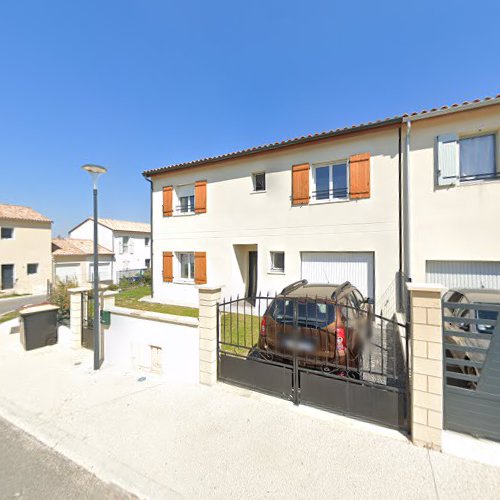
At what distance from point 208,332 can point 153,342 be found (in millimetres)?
1383

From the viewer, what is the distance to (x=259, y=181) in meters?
10.2

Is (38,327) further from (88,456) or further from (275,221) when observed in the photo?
(275,221)

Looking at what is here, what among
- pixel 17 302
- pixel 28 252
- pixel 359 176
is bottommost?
pixel 17 302

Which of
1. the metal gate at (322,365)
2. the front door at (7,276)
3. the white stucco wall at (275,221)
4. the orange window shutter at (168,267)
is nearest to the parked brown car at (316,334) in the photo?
the metal gate at (322,365)

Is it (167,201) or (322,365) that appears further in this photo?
(167,201)

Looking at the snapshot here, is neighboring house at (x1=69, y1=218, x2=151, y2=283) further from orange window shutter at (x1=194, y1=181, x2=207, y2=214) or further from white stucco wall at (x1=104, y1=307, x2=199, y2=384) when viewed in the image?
white stucco wall at (x1=104, y1=307, x2=199, y2=384)

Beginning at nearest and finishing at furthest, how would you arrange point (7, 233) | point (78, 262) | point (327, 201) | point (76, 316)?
point (76, 316) → point (327, 201) → point (7, 233) → point (78, 262)

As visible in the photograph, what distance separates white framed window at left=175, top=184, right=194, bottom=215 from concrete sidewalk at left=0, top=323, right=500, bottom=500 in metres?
8.40

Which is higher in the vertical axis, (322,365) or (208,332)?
(208,332)

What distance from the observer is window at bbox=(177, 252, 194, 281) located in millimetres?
11914

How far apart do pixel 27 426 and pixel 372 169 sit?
957 centimetres

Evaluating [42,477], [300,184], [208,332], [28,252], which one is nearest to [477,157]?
[300,184]

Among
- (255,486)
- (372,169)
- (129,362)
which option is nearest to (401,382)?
(255,486)

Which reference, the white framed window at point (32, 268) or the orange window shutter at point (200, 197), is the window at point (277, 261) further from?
the white framed window at point (32, 268)
